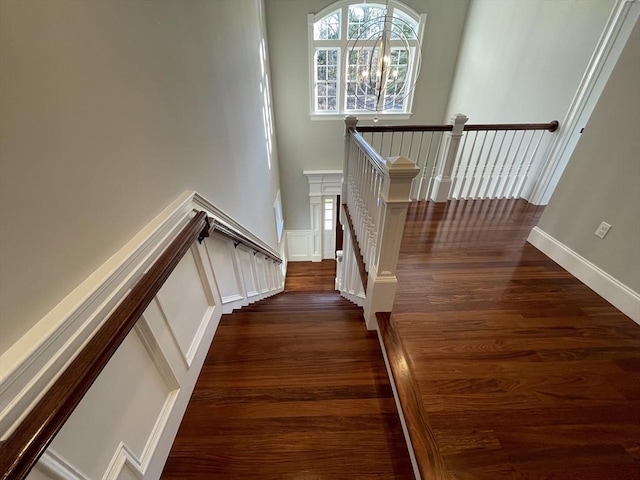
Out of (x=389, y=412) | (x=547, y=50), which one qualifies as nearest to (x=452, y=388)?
(x=389, y=412)

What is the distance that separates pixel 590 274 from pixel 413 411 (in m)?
1.81

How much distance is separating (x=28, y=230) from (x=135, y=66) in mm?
765

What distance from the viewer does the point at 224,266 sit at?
1.98 meters

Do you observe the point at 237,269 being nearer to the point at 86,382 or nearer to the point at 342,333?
the point at 342,333

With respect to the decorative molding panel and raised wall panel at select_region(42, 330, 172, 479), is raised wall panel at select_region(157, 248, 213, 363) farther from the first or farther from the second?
the decorative molding panel

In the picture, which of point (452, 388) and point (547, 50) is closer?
point (452, 388)

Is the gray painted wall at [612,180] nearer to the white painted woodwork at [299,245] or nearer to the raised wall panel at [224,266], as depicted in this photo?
the raised wall panel at [224,266]

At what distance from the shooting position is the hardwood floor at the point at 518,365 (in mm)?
1146

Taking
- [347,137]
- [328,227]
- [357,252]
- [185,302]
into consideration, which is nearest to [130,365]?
[185,302]

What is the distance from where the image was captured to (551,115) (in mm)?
3041

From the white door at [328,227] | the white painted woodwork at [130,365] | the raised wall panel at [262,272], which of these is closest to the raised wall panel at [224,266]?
the white painted woodwork at [130,365]

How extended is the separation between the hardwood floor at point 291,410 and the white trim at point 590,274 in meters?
1.65

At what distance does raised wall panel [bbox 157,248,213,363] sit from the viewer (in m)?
1.22

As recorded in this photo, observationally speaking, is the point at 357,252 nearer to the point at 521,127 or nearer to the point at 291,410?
the point at 291,410
